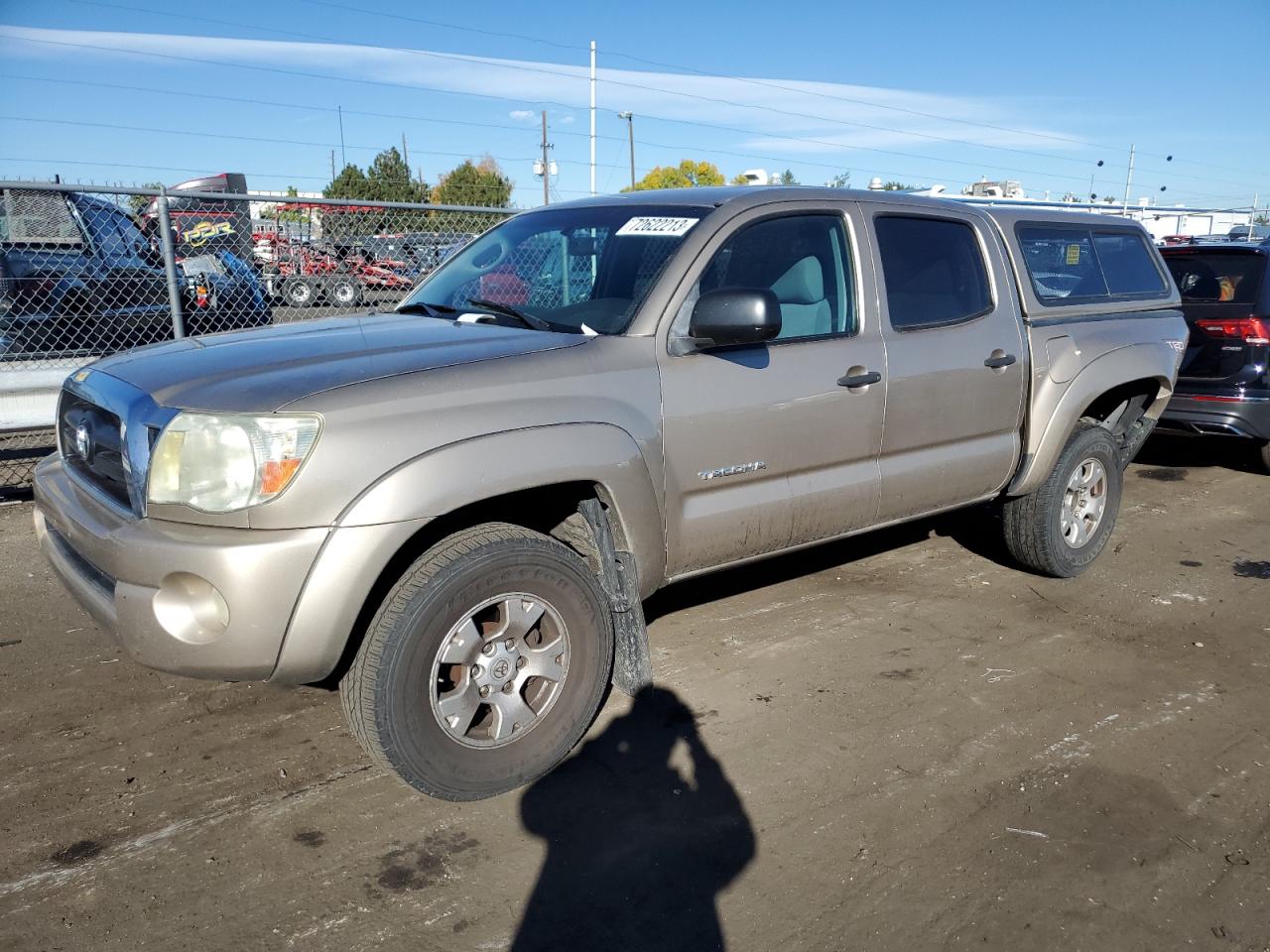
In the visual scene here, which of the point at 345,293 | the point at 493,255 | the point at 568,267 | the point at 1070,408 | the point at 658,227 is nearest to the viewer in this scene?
the point at 658,227

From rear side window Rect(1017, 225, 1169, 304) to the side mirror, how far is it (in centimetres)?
206

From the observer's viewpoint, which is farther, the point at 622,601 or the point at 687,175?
the point at 687,175

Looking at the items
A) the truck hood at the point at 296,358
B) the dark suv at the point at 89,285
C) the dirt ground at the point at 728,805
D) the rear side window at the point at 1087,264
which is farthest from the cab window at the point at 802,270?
the dark suv at the point at 89,285

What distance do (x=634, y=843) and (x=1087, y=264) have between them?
3.93m

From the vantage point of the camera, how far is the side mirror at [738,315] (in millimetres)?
3207

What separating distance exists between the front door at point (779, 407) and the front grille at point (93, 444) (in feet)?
5.56

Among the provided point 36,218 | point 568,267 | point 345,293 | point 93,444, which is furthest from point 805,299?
point 36,218

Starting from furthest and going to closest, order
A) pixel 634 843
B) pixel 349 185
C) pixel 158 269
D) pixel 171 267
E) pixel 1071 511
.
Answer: pixel 349 185 → pixel 158 269 → pixel 171 267 → pixel 1071 511 → pixel 634 843

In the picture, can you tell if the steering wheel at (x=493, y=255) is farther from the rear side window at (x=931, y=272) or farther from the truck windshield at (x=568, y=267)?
the rear side window at (x=931, y=272)

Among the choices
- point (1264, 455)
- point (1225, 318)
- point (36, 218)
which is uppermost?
point (36, 218)

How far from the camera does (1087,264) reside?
5.07 meters

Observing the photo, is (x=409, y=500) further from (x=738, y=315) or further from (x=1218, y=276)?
(x=1218, y=276)

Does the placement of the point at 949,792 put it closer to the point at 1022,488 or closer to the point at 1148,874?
the point at 1148,874

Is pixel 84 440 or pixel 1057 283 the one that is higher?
pixel 1057 283
